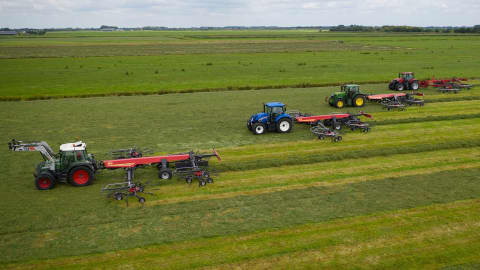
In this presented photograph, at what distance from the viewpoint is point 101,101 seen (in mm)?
33625

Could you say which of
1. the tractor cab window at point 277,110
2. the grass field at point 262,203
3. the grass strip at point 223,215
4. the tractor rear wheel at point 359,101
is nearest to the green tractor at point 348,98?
the tractor rear wheel at point 359,101

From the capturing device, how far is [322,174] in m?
16.9

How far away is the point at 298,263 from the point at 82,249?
259 inches

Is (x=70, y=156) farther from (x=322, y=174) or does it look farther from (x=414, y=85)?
(x=414, y=85)

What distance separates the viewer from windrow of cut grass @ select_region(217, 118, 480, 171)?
1867 centimetres

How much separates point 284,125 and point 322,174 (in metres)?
6.99

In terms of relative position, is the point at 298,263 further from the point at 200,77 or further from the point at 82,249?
the point at 200,77

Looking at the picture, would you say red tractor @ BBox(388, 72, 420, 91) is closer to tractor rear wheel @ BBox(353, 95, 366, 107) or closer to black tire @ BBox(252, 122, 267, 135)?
tractor rear wheel @ BBox(353, 95, 366, 107)

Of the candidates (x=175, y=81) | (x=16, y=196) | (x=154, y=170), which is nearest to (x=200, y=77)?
(x=175, y=81)

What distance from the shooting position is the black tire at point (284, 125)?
2322 centimetres

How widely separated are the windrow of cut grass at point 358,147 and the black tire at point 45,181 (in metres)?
7.29

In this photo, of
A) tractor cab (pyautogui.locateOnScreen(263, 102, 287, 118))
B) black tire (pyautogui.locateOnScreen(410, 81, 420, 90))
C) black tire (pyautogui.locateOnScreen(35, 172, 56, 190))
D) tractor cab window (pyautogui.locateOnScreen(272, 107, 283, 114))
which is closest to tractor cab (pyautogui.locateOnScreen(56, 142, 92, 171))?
black tire (pyautogui.locateOnScreen(35, 172, 56, 190))

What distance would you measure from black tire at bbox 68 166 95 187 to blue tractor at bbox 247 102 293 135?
10.4m

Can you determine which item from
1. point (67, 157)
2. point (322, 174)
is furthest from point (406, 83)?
point (67, 157)
